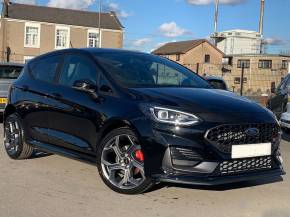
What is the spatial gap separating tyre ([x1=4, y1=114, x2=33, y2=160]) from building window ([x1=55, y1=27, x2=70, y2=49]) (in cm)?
4944

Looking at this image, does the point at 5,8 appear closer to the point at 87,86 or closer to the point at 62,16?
the point at 62,16

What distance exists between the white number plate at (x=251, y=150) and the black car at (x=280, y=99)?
184 inches

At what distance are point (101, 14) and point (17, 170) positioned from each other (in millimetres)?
54522

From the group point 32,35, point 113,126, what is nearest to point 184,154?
point 113,126

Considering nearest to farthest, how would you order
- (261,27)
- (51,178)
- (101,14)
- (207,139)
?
1. (207,139)
2. (51,178)
3. (101,14)
4. (261,27)

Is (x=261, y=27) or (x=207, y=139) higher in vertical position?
(x=261, y=27)

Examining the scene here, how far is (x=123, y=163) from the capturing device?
18.0ft

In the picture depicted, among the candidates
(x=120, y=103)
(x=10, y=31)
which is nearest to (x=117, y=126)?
(x=120, y=103)

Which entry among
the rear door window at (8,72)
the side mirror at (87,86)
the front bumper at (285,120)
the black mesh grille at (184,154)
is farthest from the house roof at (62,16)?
the black mesh grille at (184,154)

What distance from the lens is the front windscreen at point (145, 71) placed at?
19.2ft

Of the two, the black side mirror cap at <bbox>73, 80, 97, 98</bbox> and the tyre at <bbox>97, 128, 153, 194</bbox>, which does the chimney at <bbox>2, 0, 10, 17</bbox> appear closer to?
the black side mirror cap at <bbox>73, 80, 97, 98</bbox>

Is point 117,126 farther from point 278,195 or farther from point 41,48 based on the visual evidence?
point 41,48

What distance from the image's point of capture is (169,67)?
22.2 ft

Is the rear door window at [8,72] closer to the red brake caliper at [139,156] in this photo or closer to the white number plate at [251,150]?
the red brake caliper at [139,156]
